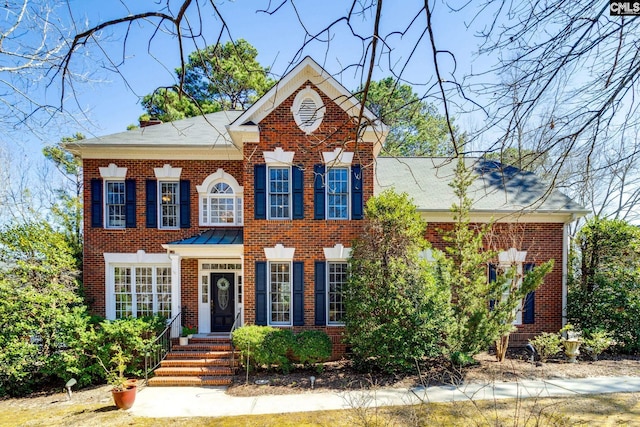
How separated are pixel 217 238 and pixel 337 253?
383 centimetres

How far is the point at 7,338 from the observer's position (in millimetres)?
8914

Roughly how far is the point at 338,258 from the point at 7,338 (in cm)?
894

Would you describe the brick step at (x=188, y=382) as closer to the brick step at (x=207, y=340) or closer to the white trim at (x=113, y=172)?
the brick step at (x=207, y=340)

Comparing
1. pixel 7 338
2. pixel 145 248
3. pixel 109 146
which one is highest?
pixel 109 146

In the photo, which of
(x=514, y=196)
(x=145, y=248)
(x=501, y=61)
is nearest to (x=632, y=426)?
(x=501, y=61)

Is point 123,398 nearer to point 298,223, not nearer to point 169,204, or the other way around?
point 298,223

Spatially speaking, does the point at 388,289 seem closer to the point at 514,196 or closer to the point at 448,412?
the point at 448,412

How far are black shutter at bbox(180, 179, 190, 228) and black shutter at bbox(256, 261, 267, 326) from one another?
10.4ft

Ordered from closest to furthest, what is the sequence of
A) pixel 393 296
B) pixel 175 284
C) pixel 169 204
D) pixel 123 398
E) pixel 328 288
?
pixel 123 398 → pixel 393 296 → pixel 328 288 → pixel 175 284 → pixel 169 204

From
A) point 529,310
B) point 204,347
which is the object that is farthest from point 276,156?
point 529,310

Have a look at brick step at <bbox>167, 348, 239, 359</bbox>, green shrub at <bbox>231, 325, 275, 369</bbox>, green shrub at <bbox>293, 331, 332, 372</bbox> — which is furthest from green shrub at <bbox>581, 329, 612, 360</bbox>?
brick step at <bbox>167, 348, 239, 359</bbox>

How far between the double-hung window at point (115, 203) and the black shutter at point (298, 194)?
19.6 feet

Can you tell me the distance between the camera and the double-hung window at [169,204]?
11648mm

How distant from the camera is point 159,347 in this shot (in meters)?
9.66
